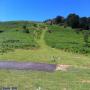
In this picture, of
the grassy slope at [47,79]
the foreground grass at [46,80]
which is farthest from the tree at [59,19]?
the foreground grass at [46,80]

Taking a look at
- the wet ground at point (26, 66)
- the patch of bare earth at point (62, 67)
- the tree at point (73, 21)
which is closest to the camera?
the wet ground at point (26, 66)

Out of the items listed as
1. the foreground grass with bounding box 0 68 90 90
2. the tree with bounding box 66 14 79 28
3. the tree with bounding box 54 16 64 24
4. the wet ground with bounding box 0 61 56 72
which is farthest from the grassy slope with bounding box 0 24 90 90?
the tree with bounding box 54 16 64 24

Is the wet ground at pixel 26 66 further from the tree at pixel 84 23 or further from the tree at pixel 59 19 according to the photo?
the tree at pixel 59 19

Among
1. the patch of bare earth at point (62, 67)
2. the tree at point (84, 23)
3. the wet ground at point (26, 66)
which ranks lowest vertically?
the patch of bare earth at point (62, 67)

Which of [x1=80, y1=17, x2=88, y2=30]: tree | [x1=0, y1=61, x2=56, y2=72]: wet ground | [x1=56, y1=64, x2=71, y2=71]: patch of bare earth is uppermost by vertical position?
[x1=80, y1=17, x2=88, y2=30]: tree

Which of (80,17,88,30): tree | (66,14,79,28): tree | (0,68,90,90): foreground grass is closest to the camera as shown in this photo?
(0,68,90,90): foreground grass

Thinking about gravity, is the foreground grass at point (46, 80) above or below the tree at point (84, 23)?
below

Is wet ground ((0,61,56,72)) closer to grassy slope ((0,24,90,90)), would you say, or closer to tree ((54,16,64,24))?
grassy slope ((0,24,90,90))

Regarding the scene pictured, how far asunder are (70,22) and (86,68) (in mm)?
74938

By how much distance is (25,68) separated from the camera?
92.7 ft

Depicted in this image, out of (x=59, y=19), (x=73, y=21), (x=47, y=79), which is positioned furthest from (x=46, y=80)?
(x=59, y=19)

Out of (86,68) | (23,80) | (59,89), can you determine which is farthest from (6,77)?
(86,68)

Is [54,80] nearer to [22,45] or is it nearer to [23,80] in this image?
[23,80]

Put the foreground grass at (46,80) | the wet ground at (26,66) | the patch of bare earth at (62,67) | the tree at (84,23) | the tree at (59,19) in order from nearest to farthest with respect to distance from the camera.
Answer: the foreground grass at (46,80), the wet ground at (26,66), the patch of bare earth at (62,67), the tree at (84,23), the tree at (59,19)
